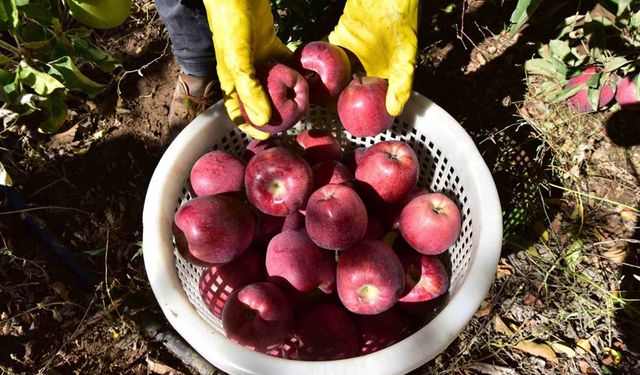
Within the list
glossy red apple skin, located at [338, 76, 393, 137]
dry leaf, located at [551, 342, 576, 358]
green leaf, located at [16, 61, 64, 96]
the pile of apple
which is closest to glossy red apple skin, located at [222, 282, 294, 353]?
the pile of apple

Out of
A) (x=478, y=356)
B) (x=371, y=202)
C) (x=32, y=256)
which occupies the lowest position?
(x=478, y=356)

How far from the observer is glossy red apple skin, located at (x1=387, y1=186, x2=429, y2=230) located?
187cm

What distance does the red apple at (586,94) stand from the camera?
239 centimetres

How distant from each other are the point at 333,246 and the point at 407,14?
79 centimetres

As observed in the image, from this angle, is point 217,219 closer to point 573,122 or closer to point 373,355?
point 373,355

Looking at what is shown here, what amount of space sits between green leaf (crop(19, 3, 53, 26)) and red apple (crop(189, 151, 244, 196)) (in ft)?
1.95

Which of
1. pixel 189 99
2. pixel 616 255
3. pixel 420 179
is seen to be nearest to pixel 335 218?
pixel 420 179

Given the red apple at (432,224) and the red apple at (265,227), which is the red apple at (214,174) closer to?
the red apple at (265,227)

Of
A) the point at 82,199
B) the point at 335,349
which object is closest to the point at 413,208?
the point at 335,349

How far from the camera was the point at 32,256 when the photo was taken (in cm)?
232

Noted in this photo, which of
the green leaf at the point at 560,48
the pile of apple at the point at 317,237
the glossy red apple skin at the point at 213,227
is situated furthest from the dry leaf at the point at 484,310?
the green leaf at the point at 560,48

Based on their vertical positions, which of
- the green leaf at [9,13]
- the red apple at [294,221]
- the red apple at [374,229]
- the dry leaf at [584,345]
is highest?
the green leaf at [9,13]

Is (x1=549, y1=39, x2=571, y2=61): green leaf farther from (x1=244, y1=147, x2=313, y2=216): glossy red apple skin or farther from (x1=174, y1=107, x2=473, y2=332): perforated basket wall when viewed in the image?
(x1=244, y1=147, x2=313, y2=216): glossy red apple skin

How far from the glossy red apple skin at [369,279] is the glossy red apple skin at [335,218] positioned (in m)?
0.05
